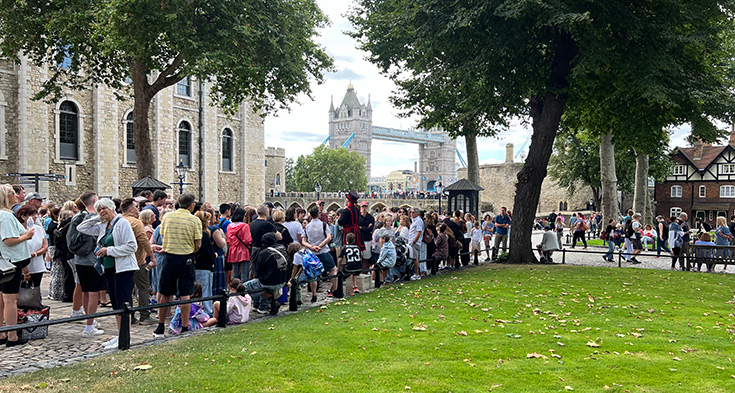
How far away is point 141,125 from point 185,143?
57.9 feet

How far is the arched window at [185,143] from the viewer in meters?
34.2

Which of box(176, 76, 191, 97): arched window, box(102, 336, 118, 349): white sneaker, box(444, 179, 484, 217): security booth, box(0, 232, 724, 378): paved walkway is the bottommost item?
box(0, 232, 724, 378): paved walkway

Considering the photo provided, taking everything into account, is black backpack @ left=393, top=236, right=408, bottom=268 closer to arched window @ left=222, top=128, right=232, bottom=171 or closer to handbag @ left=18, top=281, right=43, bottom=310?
handbag @ left=18, top=281, right=43, bottom=310

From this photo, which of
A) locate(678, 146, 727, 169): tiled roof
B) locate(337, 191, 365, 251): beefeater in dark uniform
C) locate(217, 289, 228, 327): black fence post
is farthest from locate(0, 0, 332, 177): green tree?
locate(678, 146, 727, 169): tiled roof

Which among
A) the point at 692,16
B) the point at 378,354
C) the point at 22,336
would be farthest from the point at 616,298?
the point at 22,336

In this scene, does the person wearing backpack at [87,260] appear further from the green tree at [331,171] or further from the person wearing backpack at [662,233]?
the green tree at [331,171]

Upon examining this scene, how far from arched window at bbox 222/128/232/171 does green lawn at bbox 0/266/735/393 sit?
29593 mm

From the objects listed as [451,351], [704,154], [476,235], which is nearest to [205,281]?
[451,351]

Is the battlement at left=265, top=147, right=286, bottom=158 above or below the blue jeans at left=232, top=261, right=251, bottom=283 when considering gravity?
above

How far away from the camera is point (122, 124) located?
2983 centimetres

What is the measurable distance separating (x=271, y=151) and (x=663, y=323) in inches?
3289

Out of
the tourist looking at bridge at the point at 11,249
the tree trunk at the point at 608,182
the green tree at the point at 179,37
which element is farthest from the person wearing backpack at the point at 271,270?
the tree trunk at the point at 608,182

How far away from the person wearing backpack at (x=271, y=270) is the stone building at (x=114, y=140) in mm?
11511

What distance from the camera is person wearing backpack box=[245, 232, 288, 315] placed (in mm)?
8727
